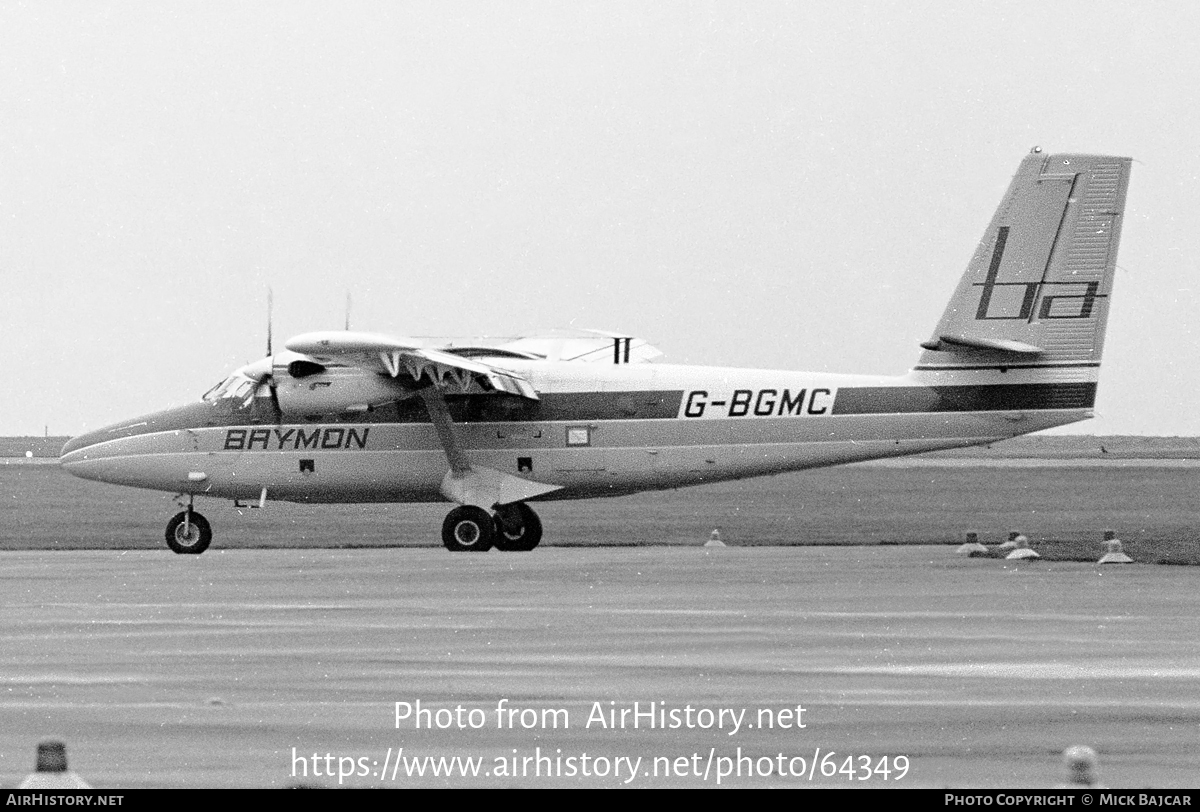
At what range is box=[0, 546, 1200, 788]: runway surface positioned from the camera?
1116 cm

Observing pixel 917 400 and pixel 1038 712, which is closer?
pixel 1038 712

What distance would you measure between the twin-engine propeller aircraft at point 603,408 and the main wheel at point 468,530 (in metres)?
0.04

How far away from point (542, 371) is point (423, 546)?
377 centimetres

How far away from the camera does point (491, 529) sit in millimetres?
33156

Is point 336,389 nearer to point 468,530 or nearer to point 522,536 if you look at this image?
point 468,530

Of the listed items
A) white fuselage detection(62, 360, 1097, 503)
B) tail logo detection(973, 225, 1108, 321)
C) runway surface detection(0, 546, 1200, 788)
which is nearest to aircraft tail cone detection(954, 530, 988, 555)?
white fuselage detection(62, 360, 1097, 503)

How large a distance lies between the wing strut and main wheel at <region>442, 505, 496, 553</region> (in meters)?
0.17

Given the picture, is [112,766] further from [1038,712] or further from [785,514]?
[785,514]

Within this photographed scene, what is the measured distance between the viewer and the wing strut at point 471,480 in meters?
33.1

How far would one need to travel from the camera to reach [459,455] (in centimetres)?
3331

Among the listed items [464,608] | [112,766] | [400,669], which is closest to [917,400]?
[464,608]

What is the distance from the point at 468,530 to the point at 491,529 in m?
0.38

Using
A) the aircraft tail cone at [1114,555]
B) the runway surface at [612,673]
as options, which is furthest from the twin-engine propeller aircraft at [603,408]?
the runway surface at [612,673]

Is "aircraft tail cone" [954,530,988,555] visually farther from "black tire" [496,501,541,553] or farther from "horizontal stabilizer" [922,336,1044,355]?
"black tire" [496,501,541,553]
